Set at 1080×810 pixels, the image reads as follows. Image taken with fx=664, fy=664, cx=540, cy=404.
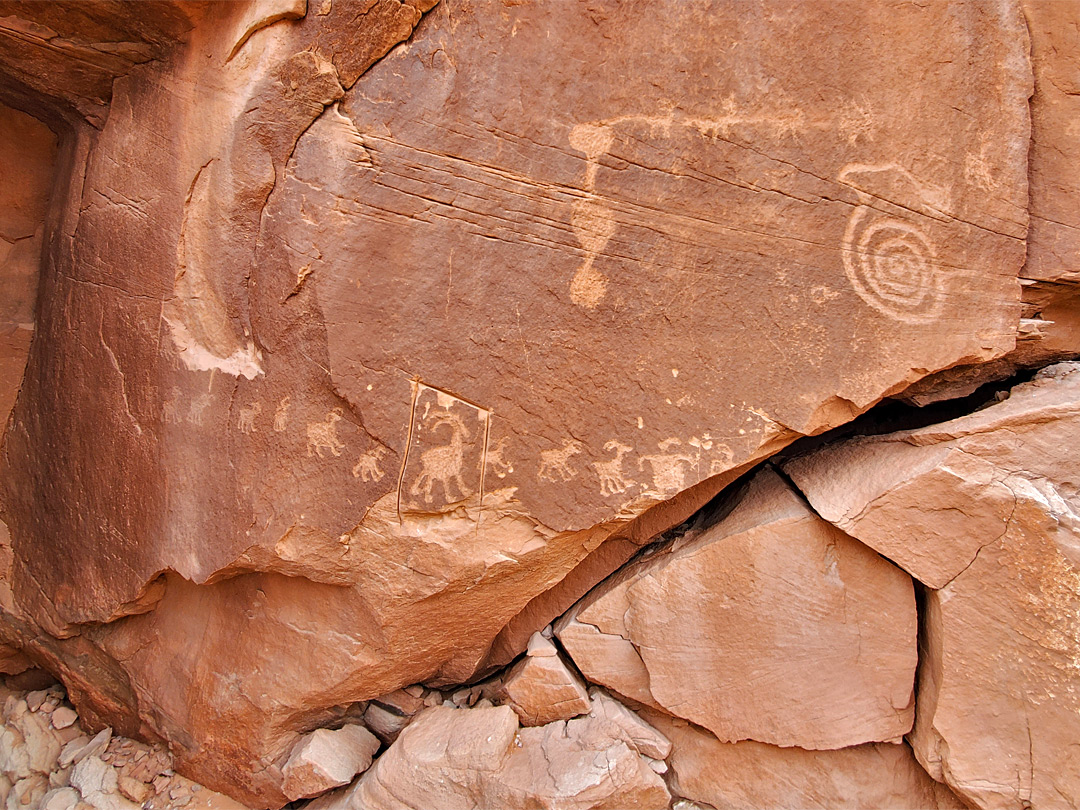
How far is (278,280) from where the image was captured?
2.00m

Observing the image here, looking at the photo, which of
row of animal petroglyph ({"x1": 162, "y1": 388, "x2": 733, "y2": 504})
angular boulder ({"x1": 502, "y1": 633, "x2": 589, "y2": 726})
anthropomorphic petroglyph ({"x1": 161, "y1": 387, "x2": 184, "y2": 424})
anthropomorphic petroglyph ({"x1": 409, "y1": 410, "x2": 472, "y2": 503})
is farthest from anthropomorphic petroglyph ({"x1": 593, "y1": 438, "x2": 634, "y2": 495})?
anthropomorphic petroglyph ({"x1": 161, "y1": 387, "x2": 184, "y2": 424})

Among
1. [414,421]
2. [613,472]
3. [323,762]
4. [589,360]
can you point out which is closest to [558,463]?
[613,472]

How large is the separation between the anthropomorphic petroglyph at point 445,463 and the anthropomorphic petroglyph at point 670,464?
21.9 inches

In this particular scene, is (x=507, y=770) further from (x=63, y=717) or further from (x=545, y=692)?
(x=63, y=717)

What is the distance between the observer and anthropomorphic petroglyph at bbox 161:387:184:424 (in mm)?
2148

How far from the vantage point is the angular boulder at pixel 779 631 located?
2217mm

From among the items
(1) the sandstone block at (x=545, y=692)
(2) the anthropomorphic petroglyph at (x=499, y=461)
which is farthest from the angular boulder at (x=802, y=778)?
(2) the anthropomorphic petroglyph at (x=499, y=461)

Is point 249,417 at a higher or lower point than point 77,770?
higher

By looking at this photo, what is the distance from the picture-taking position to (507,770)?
7.36ft

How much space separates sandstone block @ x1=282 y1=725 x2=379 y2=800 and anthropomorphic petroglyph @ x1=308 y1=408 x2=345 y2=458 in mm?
1112

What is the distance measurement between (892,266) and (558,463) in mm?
1186

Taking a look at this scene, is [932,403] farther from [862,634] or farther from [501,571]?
[501,571]

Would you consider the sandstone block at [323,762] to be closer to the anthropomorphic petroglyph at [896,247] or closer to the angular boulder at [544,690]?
the angular boulder at [544,690]

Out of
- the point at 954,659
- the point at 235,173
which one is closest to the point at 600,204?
the point at 235,173
